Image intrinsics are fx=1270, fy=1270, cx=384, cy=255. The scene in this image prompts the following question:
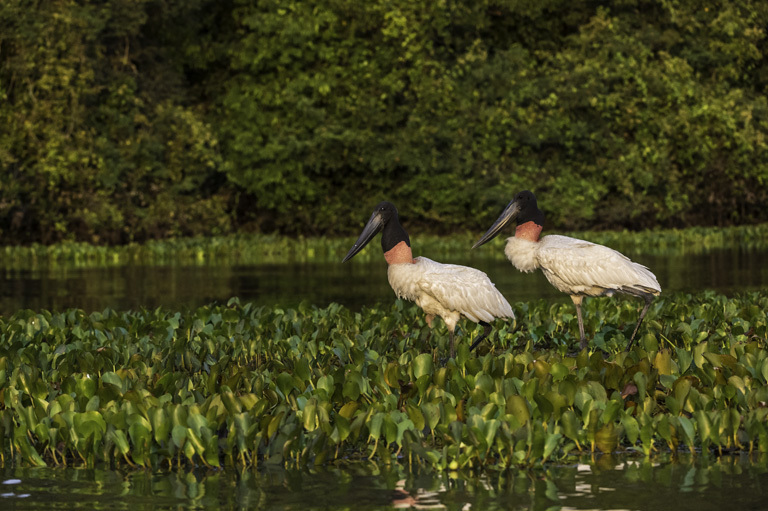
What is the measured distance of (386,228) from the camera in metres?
10.4

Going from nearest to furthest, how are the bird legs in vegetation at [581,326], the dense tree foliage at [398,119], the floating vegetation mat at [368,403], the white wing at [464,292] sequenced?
the floating vegetation mat at [368,403], the white wing at [464,292], the bird legs in vegetation at [581,326], the dense tree foliage at [398,119]

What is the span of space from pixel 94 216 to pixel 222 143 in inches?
262

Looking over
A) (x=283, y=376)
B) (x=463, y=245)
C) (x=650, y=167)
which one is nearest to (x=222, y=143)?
(x=463, y=245)

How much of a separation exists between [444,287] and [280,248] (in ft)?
77.7

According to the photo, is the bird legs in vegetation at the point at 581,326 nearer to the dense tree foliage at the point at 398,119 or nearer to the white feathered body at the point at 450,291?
the white feathered body at the point at 450,291

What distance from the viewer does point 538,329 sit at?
11766mm

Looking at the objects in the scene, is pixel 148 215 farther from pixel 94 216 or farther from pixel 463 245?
pixel 463 245

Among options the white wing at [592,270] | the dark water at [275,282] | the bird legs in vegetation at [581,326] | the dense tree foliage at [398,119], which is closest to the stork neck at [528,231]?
the white wing at [592,270]

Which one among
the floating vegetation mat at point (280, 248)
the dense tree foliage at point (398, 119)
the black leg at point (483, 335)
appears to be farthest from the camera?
the dense tree foliage at point (398, 119)

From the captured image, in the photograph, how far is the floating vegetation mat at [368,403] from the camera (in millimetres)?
6957

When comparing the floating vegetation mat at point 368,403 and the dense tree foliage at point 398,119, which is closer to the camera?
the floating vegetation mat at point 368,403

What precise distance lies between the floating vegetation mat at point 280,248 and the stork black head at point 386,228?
1900 cm

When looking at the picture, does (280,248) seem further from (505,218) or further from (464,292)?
(464,292)

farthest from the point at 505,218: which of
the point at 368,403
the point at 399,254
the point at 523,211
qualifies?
the point at 368,403
